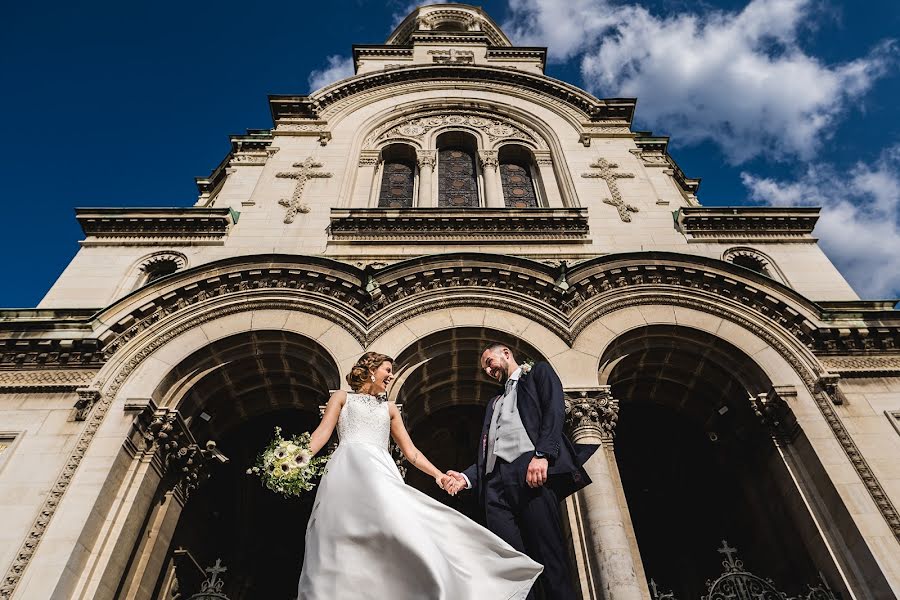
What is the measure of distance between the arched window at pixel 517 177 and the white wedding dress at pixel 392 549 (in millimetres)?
12654

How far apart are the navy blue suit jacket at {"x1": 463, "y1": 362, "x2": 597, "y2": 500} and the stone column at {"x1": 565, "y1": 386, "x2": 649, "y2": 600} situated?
9.41 feet

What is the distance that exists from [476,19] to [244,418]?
2827 centimetres

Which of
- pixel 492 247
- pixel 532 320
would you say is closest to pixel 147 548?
pixel 532 320

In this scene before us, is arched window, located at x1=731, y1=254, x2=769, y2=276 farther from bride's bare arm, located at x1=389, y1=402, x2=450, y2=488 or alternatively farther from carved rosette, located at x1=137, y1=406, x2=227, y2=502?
carved rosette, located at x1=137, y1=406, x2=227, y2=502

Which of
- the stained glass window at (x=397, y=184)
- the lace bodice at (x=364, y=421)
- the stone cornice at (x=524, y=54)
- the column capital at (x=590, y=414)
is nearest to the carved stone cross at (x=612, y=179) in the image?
the stained glass window at (x=397, y=184)

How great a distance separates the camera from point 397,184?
17547mm

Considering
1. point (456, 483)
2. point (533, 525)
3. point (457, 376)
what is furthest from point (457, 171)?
point (533, 525)

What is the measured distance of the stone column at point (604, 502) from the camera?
24.6 feet

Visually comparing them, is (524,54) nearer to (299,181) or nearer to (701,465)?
(299,181)

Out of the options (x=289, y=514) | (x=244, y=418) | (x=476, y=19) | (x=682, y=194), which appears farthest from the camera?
(x=476, y=19)

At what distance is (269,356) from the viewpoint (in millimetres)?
11203

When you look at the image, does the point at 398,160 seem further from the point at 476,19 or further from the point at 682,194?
the point at 476,19

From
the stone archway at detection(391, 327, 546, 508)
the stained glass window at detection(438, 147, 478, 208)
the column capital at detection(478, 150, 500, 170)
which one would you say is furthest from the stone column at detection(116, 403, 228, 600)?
the column capital at detection(478, 150, 500, 170)

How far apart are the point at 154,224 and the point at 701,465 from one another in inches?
540
